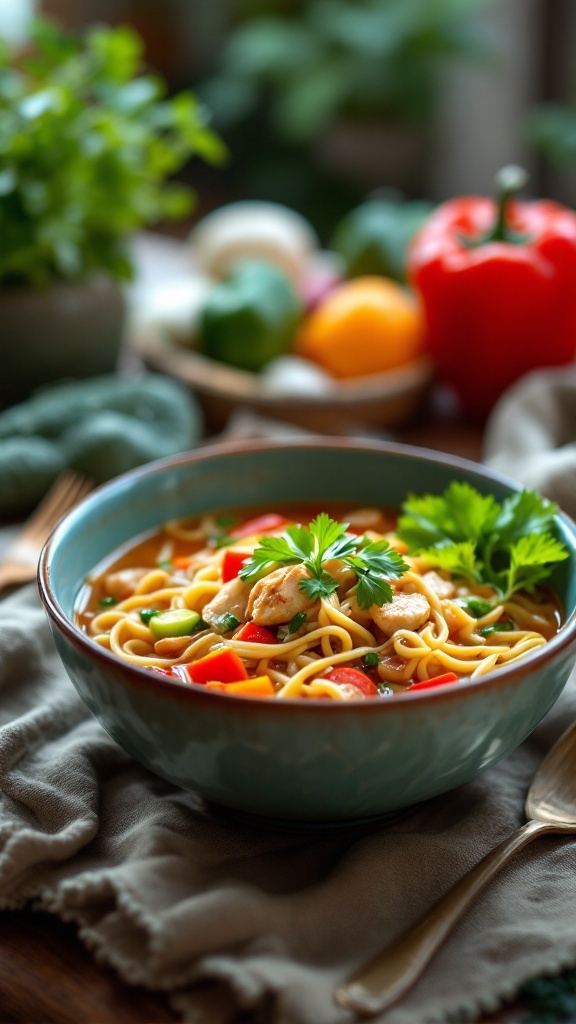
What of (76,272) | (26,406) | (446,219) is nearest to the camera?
(26,406)

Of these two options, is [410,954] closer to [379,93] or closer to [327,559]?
[327,559]

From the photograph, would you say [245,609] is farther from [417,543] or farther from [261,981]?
[261,981]

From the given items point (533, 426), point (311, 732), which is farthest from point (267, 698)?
point (533, 426)

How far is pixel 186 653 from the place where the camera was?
2457mm

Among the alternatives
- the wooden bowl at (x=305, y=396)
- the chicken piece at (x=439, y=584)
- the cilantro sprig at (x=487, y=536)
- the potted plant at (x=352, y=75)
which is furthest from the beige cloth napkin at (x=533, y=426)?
the potted plant at (x=352, y=75)

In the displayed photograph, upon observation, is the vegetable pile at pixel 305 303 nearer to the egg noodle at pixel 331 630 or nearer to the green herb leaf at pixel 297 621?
the egg noodle at pixel 331 630

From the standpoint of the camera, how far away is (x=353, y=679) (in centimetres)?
230

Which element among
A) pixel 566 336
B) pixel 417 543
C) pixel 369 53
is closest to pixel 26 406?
pixel 417 543

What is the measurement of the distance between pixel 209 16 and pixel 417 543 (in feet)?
28.1

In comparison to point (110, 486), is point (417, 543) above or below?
below

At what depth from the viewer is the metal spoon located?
1896mm

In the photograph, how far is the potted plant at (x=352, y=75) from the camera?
820 centimetres

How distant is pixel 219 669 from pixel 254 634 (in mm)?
125

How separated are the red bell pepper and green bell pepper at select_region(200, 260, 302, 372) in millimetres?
567
